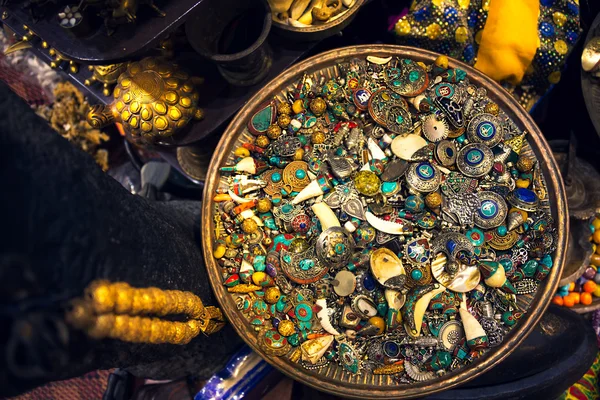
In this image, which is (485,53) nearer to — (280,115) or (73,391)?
(280,115)

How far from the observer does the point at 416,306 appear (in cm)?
122

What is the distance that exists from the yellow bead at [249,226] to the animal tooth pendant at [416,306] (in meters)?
0.45

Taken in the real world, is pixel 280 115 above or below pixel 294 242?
above

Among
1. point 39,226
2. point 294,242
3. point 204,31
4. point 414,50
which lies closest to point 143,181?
point 204,31

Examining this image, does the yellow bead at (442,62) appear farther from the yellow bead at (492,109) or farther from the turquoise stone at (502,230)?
the turquoise stone at (502,230)

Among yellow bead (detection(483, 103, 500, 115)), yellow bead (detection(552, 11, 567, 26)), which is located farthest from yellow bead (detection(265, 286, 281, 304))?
yellow bead (detection(552, 11, 567, 26))

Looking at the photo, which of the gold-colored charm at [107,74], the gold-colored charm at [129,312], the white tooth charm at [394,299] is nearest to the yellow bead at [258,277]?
the gold-colored charm at [129,312]

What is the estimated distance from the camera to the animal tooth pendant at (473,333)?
1.19m

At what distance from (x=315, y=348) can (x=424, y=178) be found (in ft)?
1.73

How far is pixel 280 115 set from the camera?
137 cm

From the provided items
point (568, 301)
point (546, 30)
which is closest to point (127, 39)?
point (546, 30)

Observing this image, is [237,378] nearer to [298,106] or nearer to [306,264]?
[306,264]

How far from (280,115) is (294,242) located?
0.37 meters

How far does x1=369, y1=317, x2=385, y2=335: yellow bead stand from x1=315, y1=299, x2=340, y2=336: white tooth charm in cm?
9
